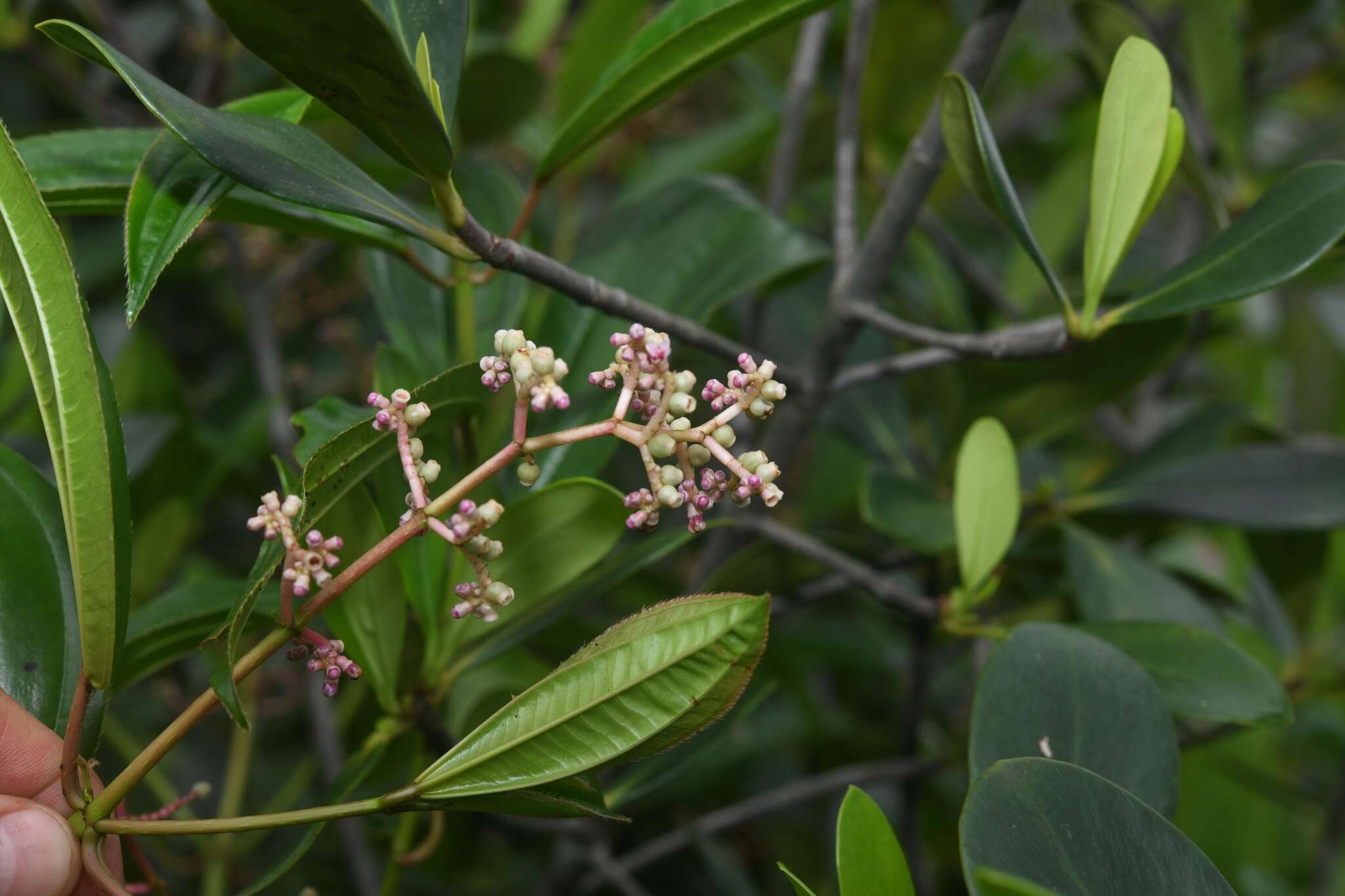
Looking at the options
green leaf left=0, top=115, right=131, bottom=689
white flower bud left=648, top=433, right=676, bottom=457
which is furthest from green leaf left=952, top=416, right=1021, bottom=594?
green leaf left=0, top=115, right=131, bottom=689

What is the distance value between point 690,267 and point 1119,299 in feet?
1.25

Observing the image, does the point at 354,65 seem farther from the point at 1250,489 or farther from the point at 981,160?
the point at 1250,489

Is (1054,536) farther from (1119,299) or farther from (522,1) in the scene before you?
(522,1)

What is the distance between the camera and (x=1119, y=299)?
2.88 feet

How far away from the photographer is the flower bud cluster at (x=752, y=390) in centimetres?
51

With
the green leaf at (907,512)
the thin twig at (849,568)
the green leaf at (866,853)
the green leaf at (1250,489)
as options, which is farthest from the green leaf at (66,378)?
the green leaf at (1250,489)

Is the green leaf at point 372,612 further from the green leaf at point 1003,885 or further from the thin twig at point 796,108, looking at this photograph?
the thin twig at point 796,108

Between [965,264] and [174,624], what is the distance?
3.28ft

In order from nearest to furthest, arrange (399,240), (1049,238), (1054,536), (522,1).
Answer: (399,240) < (1054,536) < (1049,238) < (522,1)

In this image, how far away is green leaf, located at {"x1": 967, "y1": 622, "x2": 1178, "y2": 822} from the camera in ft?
2.03

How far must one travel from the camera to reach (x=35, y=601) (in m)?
0.60

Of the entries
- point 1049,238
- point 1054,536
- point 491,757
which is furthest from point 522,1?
point 491,757

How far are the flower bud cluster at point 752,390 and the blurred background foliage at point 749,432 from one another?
0.47 ft

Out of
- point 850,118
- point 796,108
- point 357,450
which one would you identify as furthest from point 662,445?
point 796,108
